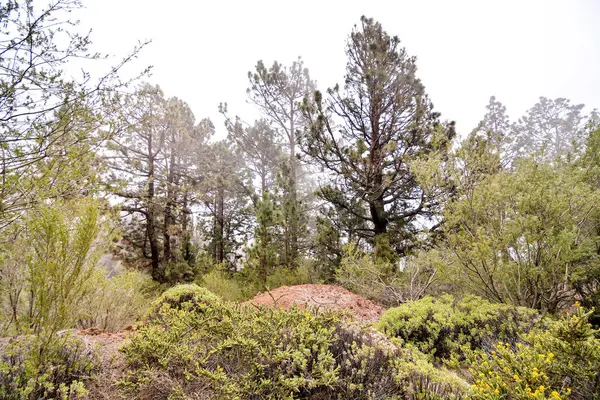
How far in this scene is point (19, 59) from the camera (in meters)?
2.35

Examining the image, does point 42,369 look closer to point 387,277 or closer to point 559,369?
point 559,369

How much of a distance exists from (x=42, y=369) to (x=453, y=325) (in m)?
4.38

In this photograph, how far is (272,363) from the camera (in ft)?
8.23

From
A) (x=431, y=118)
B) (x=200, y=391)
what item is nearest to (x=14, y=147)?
(x=200, y=391)

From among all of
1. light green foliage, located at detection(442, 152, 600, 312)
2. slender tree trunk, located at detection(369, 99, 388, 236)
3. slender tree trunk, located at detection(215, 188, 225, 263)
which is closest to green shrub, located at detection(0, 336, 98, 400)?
light green foliage, located at detection(442, 152, 600, 312)

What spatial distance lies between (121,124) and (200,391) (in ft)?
8.74

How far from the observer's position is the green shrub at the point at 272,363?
7.27 ft

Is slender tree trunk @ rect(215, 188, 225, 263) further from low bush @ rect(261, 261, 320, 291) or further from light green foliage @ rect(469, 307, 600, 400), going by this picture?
light green foliage @ rect(469, 307, 600, 400)

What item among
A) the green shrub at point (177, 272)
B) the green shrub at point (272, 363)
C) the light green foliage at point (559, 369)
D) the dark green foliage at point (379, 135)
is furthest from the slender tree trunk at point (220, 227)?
the light green foliage at point (559, 369)

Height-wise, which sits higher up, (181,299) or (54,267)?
(54,267)

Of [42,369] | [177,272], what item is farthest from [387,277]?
[177,272]

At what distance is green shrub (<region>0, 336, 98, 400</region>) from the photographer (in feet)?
6.91

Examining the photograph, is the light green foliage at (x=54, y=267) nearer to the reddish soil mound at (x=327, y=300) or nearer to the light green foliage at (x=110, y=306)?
the light green foliage at (x=110, y=306)

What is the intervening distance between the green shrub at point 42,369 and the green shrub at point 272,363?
0.44 metres
